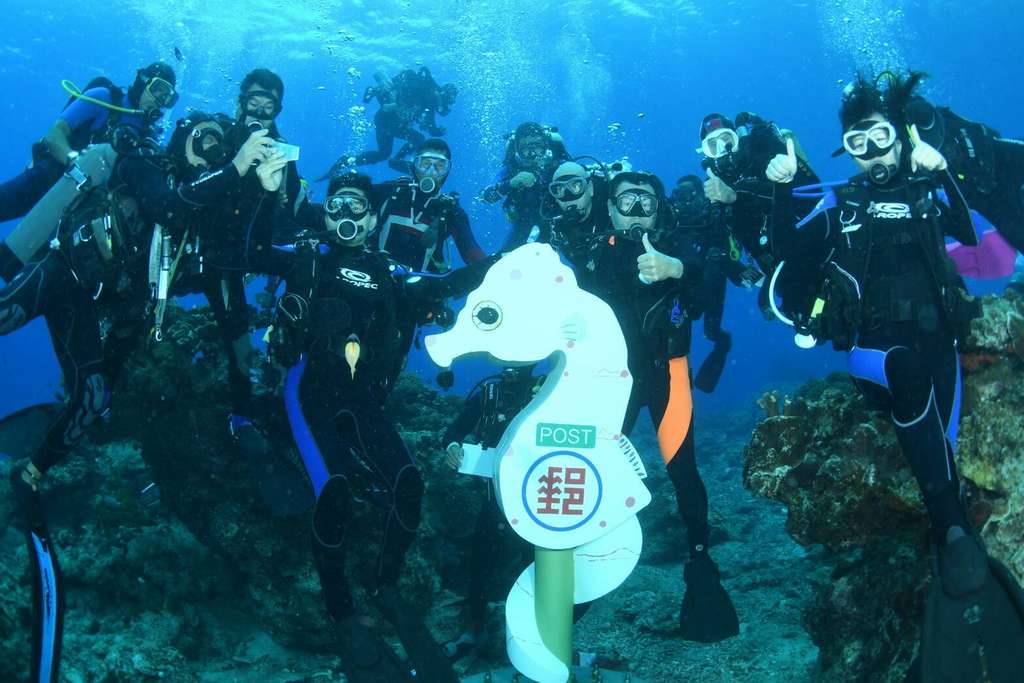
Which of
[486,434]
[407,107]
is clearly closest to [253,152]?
[486,434]

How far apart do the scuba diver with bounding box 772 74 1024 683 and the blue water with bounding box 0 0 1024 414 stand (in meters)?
23.9

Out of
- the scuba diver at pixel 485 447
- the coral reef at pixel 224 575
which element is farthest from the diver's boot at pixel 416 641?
the coral reef at pixel 224 575

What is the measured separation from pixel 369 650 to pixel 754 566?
4.70m

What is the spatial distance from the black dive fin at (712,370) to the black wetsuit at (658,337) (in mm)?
1974

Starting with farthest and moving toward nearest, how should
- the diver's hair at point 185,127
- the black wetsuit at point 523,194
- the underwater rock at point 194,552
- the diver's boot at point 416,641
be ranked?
the black wetsuit at point 523,194
the underwater rock at point 194,552
the diver's hair at point 185,127
the diver's boot at point 416,641

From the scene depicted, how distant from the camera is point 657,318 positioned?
4.34 meters

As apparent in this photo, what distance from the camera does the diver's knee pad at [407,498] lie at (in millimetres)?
4293

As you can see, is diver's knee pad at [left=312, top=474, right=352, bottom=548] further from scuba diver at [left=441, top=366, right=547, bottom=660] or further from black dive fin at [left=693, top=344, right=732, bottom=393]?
black dive fin at [left=693, top=344, right=732, bottom=393]

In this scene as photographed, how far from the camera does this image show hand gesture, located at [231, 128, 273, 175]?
13.1 ft

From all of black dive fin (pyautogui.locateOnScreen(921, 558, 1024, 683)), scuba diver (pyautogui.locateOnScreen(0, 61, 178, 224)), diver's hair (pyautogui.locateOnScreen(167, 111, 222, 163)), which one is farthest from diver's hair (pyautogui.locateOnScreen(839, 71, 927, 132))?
scuba diver (pyautogui.locateOnScreen(0, 61, 178, 224))

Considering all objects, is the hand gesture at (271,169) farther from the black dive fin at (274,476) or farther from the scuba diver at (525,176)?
the scuba diver at (525,176)

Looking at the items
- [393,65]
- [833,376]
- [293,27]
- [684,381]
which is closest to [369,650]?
[684,381]

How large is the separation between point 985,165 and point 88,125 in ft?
24.1

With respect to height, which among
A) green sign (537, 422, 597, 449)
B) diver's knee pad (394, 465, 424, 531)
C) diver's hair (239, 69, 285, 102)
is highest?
diver's hair (239, 69, 285, 102)
